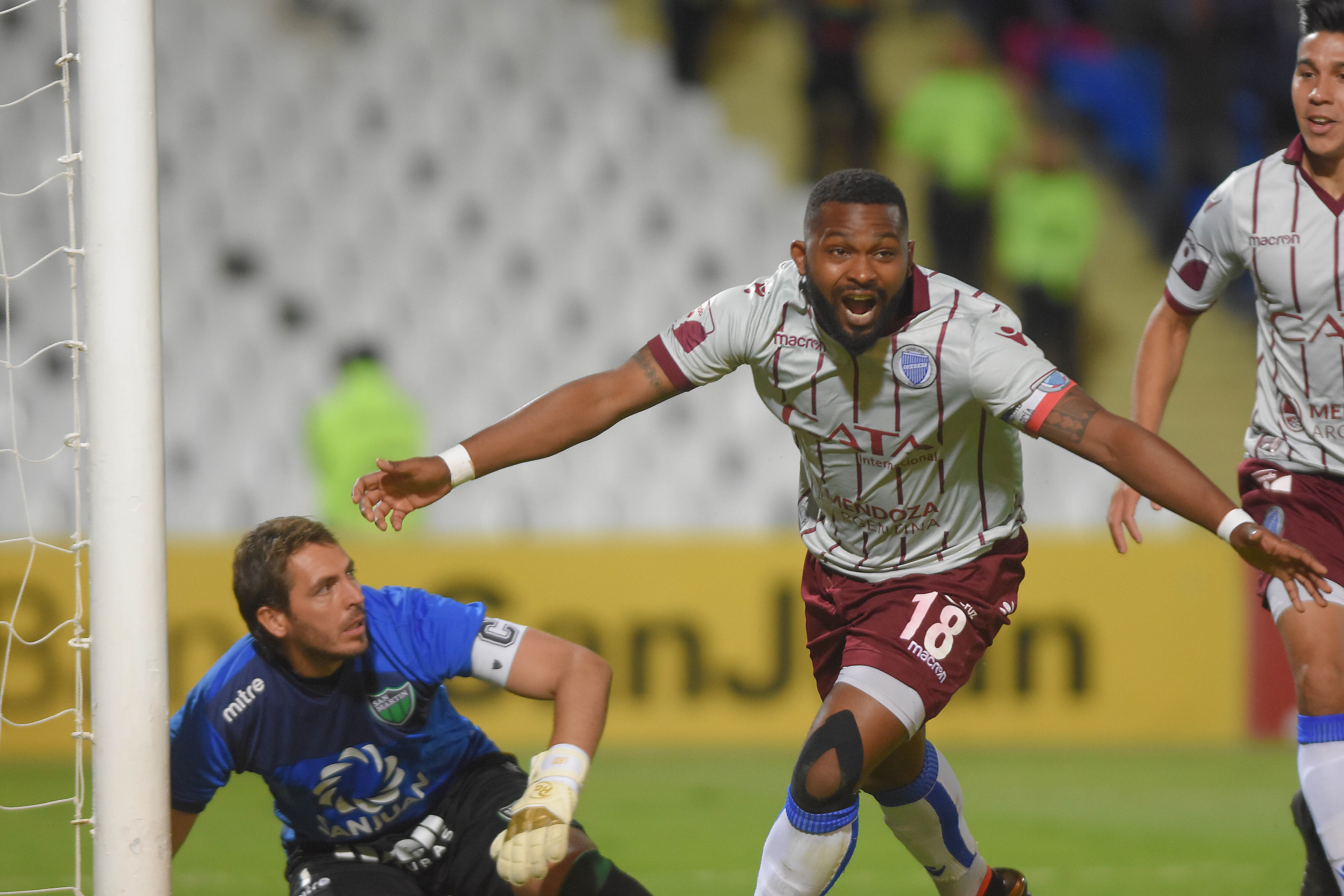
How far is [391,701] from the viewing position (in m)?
3.19

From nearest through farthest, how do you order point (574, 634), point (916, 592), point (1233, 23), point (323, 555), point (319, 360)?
1. point (323, 555)
2. point (916, 592)
3. point (574, 634)
4. point (319, 360)
5. point (1233, 23)

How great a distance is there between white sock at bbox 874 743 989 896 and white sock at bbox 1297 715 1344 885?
32.6 inches

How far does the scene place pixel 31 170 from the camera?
29.8 ft

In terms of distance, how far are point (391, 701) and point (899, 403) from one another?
4.27ft

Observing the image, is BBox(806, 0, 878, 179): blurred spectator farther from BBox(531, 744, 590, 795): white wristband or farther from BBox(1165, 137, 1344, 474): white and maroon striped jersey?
BBox(531, 744, 590, 795): white wristband

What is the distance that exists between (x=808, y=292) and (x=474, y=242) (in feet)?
20.6

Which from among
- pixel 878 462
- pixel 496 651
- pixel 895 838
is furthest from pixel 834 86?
pixel 496 651

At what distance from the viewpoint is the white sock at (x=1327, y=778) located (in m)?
3.08

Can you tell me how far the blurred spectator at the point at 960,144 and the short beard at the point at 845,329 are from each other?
573 centimetres

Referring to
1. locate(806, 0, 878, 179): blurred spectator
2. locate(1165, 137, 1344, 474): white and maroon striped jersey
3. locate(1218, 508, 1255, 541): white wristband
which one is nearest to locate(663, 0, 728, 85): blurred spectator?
locate(806, 0, 878, 179): blurred spectator

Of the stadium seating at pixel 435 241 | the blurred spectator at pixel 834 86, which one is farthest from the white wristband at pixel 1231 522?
the blurred spectator at pixel 834 86

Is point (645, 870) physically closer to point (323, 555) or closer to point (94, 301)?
point (323, 555)

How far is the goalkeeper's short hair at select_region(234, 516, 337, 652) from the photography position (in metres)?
3.08

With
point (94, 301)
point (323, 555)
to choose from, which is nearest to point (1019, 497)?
point (323, 555)
